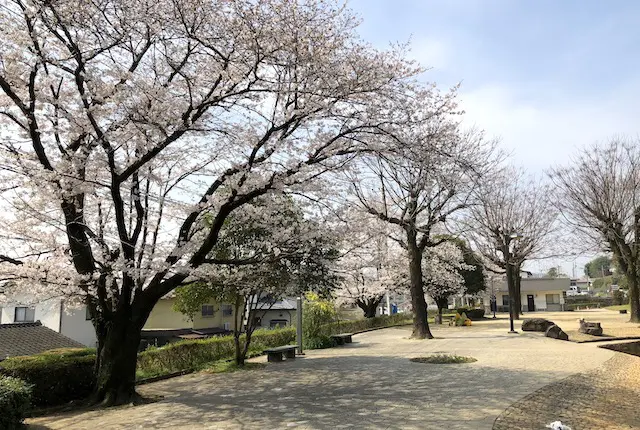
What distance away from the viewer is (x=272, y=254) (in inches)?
397

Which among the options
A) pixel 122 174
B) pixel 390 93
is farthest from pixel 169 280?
pixel 390 93

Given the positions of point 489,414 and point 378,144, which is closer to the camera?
point 489,414

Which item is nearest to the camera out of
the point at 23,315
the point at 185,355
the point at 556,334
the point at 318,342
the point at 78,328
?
the point at 185,355

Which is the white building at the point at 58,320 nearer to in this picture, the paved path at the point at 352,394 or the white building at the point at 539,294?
the paved path at the point at 352,394

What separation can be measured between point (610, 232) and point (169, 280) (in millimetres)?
22653

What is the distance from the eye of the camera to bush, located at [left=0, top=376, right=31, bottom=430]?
5.95 meters

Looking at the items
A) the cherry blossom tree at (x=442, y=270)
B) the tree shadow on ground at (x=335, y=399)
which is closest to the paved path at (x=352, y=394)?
the tree shadow on ground at (x=335, y=399)

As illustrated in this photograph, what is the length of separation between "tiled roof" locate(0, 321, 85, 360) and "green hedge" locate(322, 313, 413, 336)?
34.8 ft

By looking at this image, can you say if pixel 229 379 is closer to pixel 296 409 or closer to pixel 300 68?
pixel 296 409

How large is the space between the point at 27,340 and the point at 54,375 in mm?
10888

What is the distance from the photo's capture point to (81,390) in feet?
29.6

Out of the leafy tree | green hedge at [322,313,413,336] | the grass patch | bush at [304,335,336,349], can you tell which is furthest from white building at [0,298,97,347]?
Result: the grass patch

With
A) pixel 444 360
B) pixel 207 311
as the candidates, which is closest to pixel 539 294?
pixel 207 311

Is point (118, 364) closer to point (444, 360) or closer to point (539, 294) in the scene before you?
point (444, 360)
